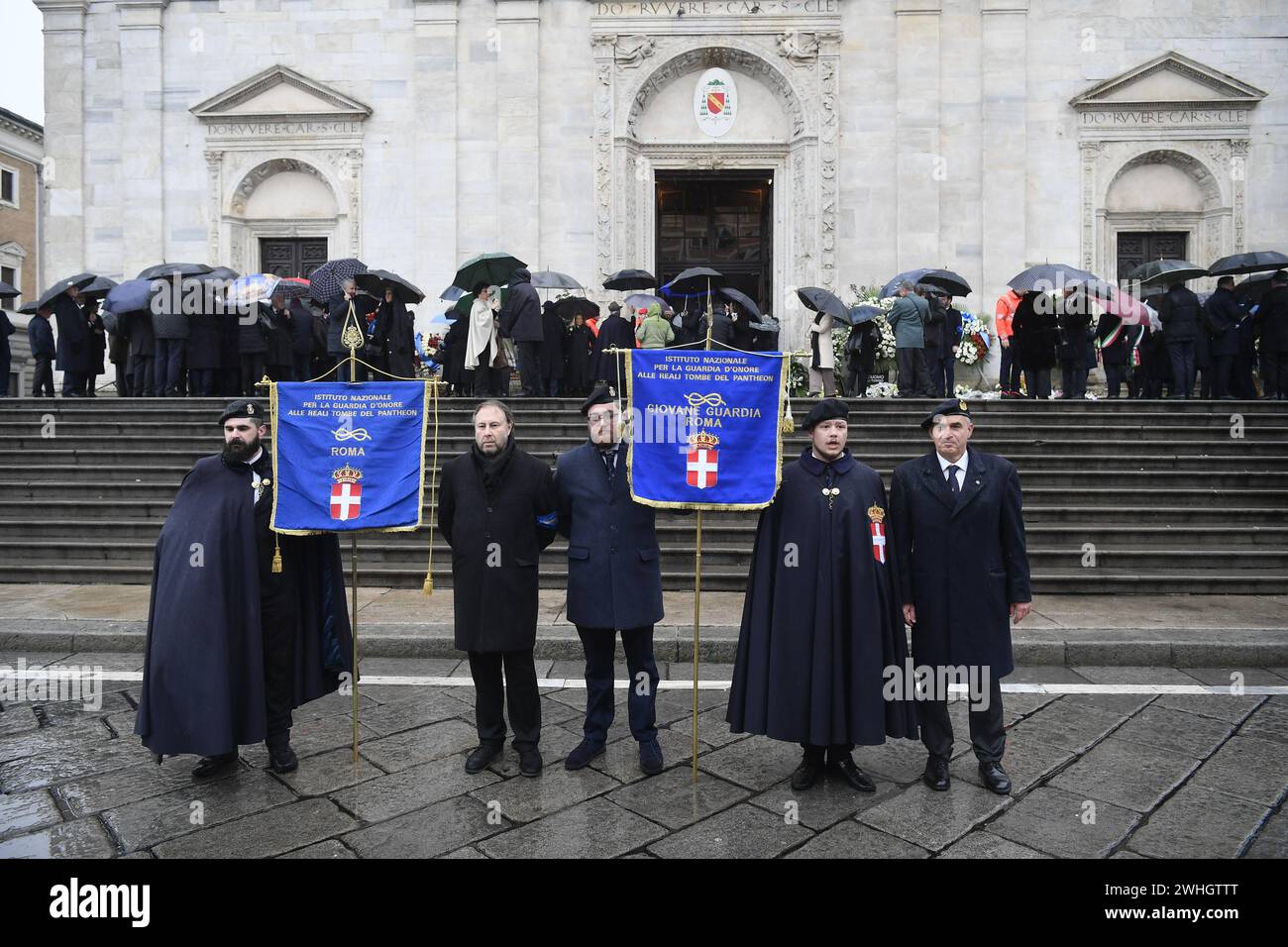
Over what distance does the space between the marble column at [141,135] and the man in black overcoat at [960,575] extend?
20.3 meters

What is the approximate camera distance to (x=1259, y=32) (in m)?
19.3

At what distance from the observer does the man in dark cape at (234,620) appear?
Answer: 468 cm

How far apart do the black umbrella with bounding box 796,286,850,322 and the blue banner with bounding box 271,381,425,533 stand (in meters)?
10.4

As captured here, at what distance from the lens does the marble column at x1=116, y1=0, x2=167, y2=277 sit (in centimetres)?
2008

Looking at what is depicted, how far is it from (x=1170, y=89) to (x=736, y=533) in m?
16.3

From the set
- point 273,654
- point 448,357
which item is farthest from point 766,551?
point 448,357

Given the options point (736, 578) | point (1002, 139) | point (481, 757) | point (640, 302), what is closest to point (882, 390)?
point (640, 302)

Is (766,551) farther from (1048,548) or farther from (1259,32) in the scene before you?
(1259,32)

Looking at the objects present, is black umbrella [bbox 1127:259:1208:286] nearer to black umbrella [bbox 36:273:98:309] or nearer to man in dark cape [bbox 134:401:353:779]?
man in dark cape [bbox 134:401:353:779]

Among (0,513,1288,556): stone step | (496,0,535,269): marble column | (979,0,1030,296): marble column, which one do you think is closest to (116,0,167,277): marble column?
(496,0,535,269): marble column

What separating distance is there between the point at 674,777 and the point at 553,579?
14.5ft

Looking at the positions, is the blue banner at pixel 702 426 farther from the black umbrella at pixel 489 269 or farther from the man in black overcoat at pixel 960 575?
the black umbrella at pixel 489 269

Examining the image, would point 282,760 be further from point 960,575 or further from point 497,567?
point 960,575

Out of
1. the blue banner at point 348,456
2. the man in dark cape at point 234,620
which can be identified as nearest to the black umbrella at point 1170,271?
the blue banner at point 348,456
